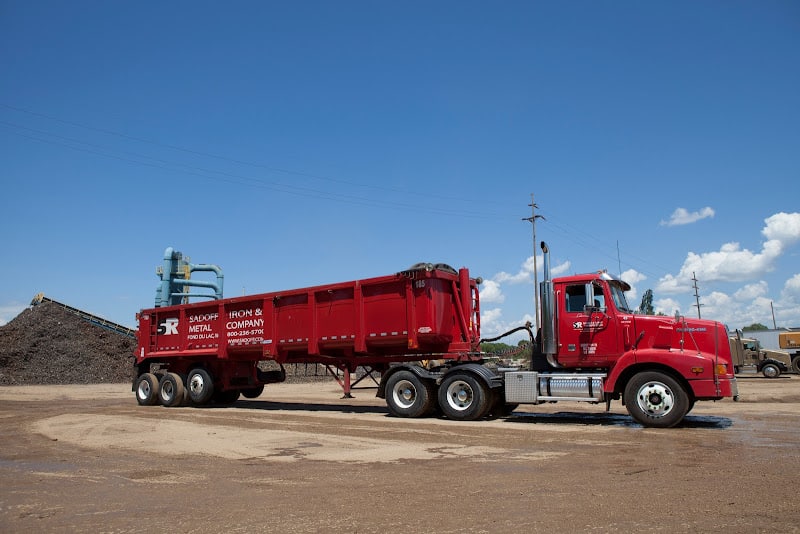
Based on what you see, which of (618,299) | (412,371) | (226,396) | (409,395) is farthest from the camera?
(226,396)

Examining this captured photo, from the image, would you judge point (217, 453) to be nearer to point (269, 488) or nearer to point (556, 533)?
point (269, 488)

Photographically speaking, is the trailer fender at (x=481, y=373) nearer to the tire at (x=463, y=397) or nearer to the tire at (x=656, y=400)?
the tire at (x=463, y=397)

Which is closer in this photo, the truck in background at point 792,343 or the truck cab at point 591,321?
the truck cab at point 591,321

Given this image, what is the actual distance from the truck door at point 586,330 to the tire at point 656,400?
0.84 m

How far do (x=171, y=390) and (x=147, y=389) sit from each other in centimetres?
109

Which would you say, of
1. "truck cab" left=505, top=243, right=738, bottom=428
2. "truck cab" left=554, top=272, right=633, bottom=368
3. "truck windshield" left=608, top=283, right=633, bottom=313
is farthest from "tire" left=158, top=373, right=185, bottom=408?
"truck windshield" left=608, top=283, right=633, bottom=313

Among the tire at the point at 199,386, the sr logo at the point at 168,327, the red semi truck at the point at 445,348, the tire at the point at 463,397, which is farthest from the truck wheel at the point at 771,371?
the sr logo at the point at 168,327

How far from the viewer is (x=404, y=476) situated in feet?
22.7

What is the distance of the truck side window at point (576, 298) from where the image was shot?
12.5 m

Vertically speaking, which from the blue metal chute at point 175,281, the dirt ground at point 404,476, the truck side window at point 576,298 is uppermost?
the blue metal chute at point 175,281

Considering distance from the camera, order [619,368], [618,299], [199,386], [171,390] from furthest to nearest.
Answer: [171,390]
[199,386]
[618,299]
[619,368]

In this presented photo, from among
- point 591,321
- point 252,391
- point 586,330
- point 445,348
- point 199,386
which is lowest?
point 252,391

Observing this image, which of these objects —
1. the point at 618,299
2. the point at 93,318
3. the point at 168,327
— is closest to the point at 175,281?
the point at 93,318

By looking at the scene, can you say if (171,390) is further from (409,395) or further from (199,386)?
(409,395)
